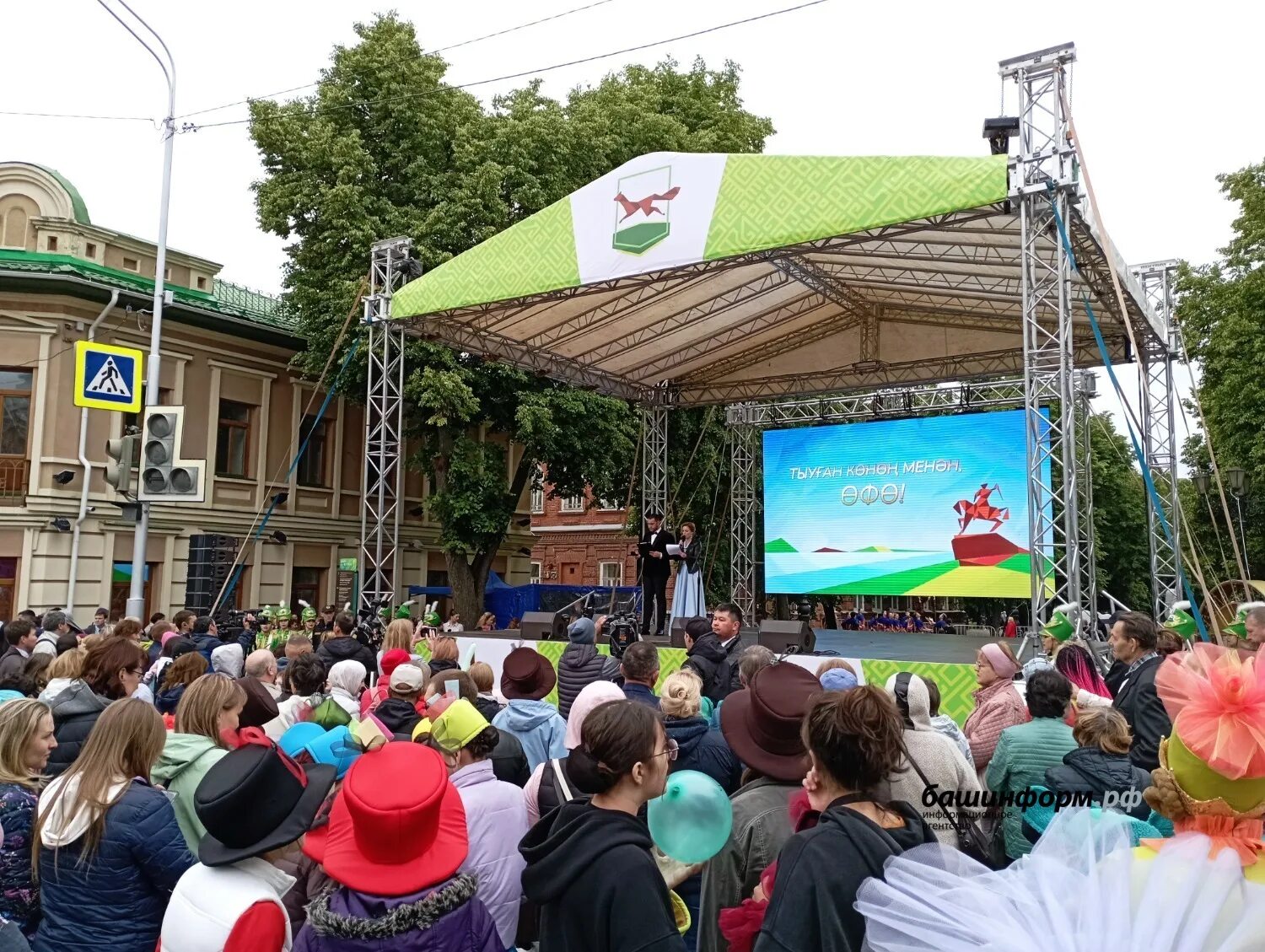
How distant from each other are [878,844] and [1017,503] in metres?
13.1

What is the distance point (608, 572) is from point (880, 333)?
19213 mm

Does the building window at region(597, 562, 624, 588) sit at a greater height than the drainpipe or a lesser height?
lesser

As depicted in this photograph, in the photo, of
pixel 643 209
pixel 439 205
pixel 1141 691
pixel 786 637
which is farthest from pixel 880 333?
pixel 1141 691

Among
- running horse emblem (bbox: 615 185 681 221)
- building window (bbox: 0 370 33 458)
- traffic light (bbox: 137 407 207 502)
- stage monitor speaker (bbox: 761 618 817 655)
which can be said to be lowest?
stage monitor speaker (bbox: 761 618 817 655)

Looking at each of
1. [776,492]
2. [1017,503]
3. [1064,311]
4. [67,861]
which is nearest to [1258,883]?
[67,861]

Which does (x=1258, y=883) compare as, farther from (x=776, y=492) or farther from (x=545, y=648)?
(x=776, y=492)

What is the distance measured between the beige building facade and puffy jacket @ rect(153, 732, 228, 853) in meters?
12.5

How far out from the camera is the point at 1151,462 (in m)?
13.4

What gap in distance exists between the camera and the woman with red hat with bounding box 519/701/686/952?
199 cm

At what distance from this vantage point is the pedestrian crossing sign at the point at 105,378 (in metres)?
8.72

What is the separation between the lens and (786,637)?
34.0 feet

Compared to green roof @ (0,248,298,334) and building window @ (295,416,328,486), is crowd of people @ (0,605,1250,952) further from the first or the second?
building window @ (295,416,328,486)

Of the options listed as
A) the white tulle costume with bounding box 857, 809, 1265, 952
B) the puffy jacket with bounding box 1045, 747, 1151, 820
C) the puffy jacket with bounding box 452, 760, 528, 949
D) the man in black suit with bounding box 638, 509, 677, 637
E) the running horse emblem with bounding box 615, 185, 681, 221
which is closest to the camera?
the white tulle costume with bounding box 857, 809, 1265, 952

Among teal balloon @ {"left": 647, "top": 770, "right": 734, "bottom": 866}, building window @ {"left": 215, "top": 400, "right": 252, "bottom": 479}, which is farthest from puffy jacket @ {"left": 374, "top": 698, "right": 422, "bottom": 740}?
building window @ {"left": 215, "top": 400, "right": 252, "bottom": 479}
